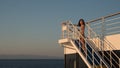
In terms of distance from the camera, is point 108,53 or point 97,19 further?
point 97,19

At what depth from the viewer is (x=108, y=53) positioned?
1269cm

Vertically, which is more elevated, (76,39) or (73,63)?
(76,39)

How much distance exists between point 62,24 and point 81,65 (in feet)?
8.32

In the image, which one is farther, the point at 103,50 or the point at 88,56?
the point at 103,50

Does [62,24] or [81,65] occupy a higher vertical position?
[62,24]

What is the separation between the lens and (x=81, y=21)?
1395 cm

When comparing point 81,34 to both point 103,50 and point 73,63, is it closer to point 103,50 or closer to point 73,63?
point 103,50

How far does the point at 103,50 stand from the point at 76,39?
158 centimetres

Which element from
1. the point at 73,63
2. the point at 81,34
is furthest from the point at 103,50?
the point at 73,63

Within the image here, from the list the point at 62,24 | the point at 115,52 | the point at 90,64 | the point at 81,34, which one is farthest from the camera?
the point at 62,24

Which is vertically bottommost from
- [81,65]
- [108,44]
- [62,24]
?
[81,65]

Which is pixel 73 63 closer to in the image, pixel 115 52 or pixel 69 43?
pixel 69 43

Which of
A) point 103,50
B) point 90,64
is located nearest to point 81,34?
point 103,50

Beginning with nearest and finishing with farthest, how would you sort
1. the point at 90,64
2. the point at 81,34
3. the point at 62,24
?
the point at 90,64 < the point at 81,34 < the point at 62,24
